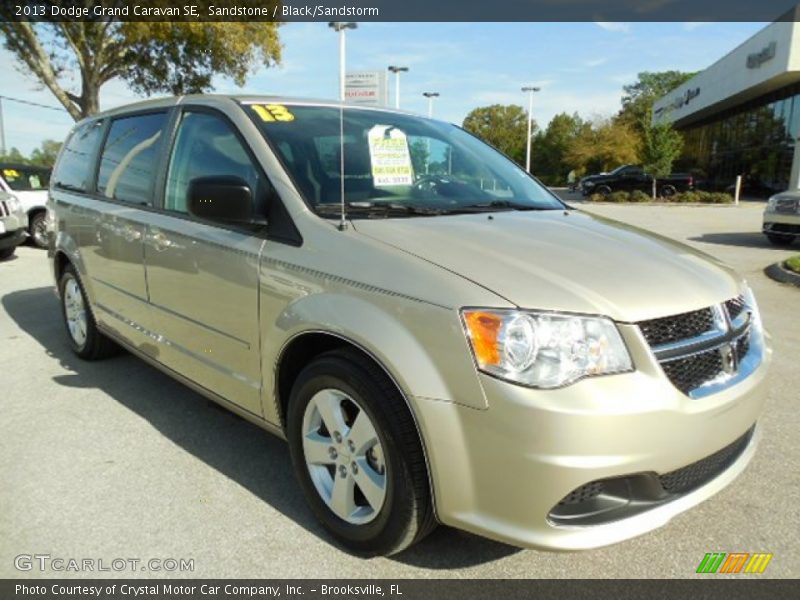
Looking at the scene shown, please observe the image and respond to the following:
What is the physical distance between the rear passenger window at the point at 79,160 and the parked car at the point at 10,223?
226 inches

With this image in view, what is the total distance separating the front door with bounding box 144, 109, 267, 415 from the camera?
277 cm

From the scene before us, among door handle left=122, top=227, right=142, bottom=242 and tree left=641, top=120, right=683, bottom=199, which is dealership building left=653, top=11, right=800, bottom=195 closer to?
tree left=641, top=120, right=683, bottom=199

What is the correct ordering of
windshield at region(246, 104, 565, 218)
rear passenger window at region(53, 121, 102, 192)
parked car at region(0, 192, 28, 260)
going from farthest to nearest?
1. parked car at region(0, 192, 28, 260)
2. rear passenger window at region(53, 121, 102, 192)
3. windshield at region(246, 104, 565, 218)

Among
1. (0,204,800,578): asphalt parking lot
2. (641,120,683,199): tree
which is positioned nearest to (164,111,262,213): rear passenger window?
(0,204,800,578): asphalt parking lot

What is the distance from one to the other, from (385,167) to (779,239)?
12024 mm

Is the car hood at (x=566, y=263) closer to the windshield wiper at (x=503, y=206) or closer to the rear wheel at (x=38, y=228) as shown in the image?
the windshield wiper at (x=503, y=206)

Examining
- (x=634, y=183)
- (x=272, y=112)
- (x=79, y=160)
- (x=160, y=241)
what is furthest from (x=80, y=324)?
(x=634, y=183)

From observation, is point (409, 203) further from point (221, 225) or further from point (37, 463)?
point (37, 463)

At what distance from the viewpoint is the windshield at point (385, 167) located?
2.76 m

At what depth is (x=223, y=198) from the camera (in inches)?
99.7

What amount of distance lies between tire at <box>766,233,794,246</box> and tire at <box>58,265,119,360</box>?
39.1 feet

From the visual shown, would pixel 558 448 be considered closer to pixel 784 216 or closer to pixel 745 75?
pixel 784 216

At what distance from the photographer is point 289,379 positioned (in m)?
2.69
